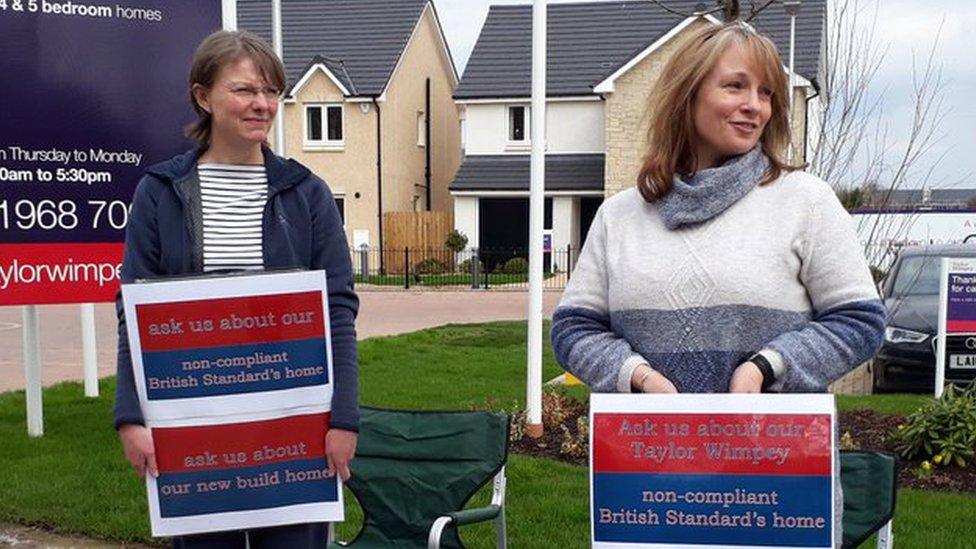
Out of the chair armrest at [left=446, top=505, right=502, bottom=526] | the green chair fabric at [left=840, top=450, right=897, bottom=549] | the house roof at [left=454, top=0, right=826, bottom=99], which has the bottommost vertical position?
the chair armrest at [left=446, top=505, right=502, bottom=526]

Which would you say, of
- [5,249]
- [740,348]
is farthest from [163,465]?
[5,249]

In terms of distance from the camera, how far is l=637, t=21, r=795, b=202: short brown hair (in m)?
2.03

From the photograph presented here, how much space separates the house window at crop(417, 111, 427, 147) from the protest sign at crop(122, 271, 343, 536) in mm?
31085

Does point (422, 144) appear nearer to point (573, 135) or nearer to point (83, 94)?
point (573, 135)

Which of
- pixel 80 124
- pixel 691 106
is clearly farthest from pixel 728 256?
pixel 80 124

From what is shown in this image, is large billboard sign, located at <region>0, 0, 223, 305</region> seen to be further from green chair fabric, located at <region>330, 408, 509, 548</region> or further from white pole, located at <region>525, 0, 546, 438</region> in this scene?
green chair fabric, located at <region>330, 408, 509, 548</region>

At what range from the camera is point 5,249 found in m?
5.84

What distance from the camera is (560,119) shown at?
29.5 metres

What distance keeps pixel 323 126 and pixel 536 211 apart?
25066mm

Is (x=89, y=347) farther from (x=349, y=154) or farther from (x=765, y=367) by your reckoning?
(x=349, y=154)

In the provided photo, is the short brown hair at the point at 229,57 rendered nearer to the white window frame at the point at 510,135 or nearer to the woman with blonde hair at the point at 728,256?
the woman with blonde hair at the point at 728,256

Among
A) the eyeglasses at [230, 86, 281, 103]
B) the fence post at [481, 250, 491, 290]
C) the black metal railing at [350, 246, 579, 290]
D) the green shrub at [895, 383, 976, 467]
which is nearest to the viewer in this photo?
Answer: the eyeglasses at [230, 86, 281, 103]

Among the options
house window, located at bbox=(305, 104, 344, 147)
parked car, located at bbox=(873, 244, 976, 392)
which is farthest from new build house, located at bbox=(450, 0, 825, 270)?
parked car, located at bbox=(873, 244, 976, 392)

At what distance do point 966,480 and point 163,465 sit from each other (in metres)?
4.79
